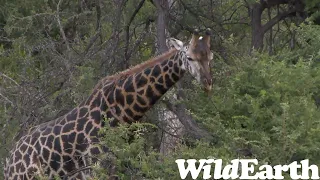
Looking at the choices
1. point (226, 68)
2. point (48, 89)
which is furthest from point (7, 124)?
point (226, 68)

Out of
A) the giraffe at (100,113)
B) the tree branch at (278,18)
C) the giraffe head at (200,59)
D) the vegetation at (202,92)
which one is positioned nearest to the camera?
the vegetation at (202,92)

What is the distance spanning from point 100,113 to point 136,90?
1.44 feet

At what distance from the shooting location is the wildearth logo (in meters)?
6.80

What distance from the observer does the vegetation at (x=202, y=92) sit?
7344 mm

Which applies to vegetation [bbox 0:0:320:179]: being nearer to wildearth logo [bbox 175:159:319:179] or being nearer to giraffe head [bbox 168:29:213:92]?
wildearth logo [bbox 175:159:319:179]

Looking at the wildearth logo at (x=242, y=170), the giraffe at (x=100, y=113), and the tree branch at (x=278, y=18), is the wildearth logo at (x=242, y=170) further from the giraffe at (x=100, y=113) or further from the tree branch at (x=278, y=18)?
the tree branch at (x=278, y=18)

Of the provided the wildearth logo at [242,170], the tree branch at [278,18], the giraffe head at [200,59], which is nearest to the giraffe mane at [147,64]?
the giraffe head at [200,59]

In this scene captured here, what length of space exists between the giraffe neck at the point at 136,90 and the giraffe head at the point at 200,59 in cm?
33

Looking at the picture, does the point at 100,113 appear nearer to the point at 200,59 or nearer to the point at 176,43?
the point at 176,43

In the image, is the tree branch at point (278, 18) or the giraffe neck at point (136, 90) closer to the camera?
the giraffe neck at point (136, 90)

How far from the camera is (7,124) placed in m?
10.6

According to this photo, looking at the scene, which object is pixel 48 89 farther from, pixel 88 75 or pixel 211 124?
pixel 211 124

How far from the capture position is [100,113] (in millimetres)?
8602

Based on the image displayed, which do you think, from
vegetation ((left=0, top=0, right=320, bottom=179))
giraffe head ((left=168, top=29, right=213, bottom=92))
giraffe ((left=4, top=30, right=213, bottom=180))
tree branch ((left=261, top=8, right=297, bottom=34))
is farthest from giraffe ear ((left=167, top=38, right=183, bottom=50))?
tree branch ((left=261, top=8, right=297, bottom=34))
